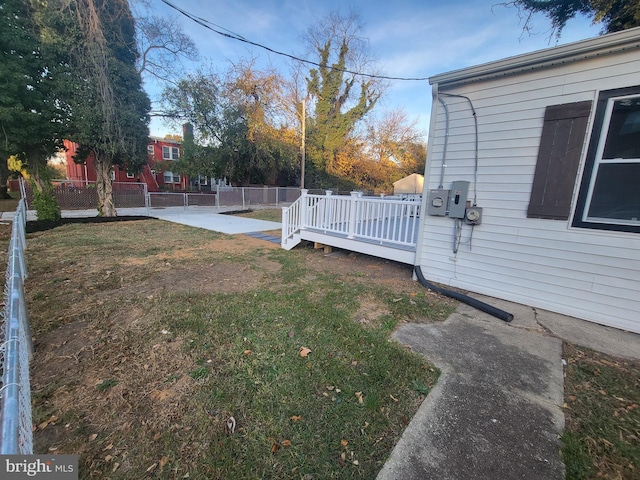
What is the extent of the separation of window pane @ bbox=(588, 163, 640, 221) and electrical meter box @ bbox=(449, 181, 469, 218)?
1.33 meters

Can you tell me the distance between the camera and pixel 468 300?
3709 mm

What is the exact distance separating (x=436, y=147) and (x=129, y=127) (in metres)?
11.3

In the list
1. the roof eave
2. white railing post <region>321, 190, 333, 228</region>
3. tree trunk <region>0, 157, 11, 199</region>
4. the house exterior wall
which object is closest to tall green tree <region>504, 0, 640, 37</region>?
the roof eave

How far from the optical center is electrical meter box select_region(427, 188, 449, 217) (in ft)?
13.5

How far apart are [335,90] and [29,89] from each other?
1826 cm

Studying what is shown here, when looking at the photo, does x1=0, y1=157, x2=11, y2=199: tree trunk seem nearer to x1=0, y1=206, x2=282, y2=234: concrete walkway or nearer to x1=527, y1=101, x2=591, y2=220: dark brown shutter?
x1=0, y1=206, x2=282, y2=234: concrete walkway

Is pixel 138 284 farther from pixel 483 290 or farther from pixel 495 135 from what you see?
pixel 495 135

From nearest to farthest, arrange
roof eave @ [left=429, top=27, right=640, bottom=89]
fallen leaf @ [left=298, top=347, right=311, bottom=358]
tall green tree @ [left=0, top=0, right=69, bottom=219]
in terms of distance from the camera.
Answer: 1. fallen leaf @ [left=298, top=347, right=311, bottom=358]
2. roof eave @ [left=429, top=27, right=640, bottom=89]
3. tall green tree @ [left=0, top=0, right=69, bottom=219]

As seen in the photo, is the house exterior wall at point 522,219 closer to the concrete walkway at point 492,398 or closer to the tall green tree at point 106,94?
the concrete walkway at point 492,398

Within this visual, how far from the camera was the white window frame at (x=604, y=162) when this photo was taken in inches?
118

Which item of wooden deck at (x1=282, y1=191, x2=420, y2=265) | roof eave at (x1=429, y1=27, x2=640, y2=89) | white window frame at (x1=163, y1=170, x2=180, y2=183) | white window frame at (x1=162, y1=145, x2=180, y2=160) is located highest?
white window frame at (x1=162, y1=145, x2=180, y2=160)

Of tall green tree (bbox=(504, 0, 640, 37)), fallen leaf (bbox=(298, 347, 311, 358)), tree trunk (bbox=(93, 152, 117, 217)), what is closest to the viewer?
fallen leaf (bbox=(298, 347, 311, 358))

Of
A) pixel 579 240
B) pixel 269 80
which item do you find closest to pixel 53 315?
pixel 579 240

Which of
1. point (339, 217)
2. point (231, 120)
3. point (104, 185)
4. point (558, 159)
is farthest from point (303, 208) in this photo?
point (231, 120)
